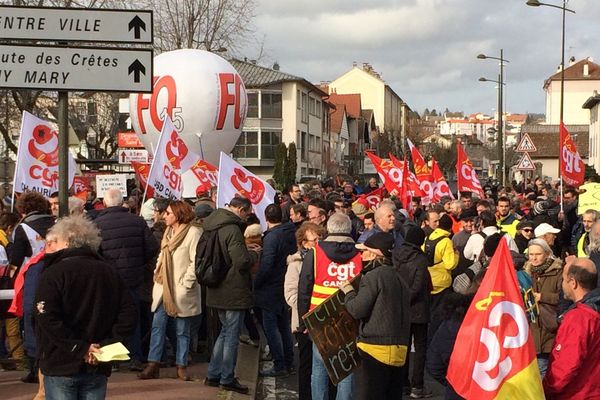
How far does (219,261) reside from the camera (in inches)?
316

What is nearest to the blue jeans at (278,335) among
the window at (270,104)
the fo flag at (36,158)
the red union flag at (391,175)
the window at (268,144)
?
the fo flag at (36,158)

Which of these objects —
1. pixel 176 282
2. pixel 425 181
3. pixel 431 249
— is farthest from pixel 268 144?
pixel 176 282

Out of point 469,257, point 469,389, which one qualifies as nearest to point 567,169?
point 469,257

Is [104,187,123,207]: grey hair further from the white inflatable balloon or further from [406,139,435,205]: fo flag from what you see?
[406,139,435,205]: fo flag

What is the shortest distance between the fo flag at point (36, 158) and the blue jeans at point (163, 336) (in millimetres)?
4038

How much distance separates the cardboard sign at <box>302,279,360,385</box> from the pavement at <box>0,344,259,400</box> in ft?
5.64

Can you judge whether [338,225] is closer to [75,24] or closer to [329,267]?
[329,267]

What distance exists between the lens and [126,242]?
8531mm

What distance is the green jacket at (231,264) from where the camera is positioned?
8062mm

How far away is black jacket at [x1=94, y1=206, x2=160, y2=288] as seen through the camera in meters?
8.47

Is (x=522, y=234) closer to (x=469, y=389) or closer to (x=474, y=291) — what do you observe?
(x=474, y=291)

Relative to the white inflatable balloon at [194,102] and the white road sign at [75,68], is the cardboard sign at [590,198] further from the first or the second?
the white inflatable balloon at [194,102]

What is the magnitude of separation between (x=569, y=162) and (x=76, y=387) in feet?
37.8

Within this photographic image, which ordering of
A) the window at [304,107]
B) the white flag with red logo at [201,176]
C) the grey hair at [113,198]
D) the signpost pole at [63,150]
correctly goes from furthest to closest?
the window at [304,107] < the white flag with red logo at [201,176] < the grey hair at [113,198] < the signpost pole at [63,150]
